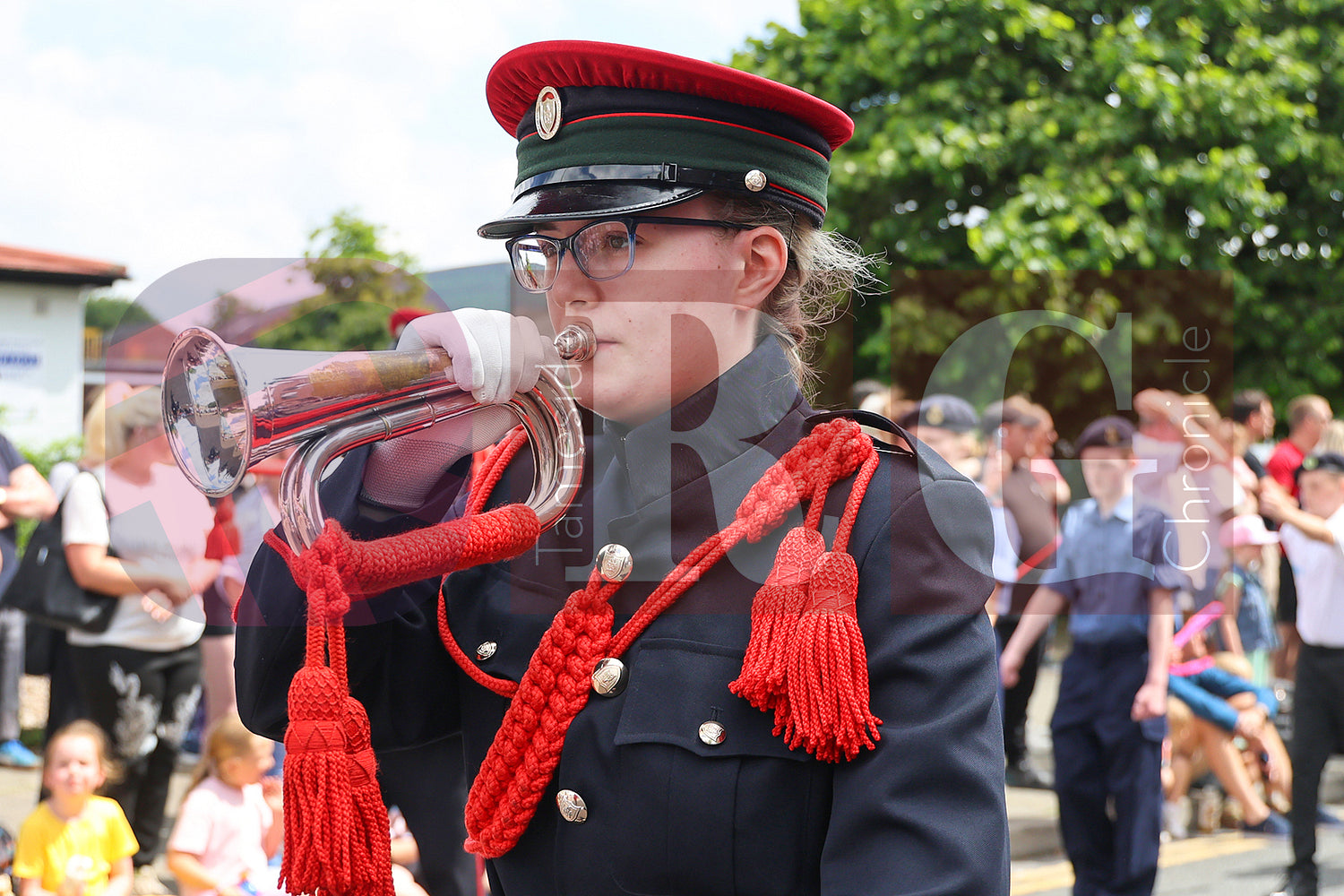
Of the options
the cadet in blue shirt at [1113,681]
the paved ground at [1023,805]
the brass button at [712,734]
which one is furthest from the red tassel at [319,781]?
the cadet in blue shirt at [1113,681]

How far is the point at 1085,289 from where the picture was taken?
9273mm

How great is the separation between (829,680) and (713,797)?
0.19m

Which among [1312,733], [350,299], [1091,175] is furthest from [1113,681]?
[1091,175]

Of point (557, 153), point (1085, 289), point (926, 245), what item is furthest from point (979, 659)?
point (926, 245)

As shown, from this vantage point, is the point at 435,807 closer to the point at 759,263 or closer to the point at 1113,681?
the point at 759,263

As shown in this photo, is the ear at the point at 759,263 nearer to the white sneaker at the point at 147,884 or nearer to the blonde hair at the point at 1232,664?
the white sneaker at the point at 147,884

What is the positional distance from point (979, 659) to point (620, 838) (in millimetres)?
455

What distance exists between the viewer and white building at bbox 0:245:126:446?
29.7 feet

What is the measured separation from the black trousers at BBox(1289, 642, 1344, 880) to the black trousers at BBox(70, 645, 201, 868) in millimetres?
4120

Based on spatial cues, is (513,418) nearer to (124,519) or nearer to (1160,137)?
(124,519)

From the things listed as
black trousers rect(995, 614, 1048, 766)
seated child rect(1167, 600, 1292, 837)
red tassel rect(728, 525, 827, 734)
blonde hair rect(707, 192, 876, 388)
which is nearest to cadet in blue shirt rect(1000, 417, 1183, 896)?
black trousers rect(995, 614, 1048, 766)

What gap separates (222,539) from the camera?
267 centimetres

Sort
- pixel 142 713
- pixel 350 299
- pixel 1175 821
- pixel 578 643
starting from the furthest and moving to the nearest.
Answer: pixel 1175 821 → pixel 142 713 → pixel 350 299 → pixel 578 643

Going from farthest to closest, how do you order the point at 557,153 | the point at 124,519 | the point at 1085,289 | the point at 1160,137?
the point at 1160,137 < the point at 1085,289 < the point at 124,519 < the point at 557,153
